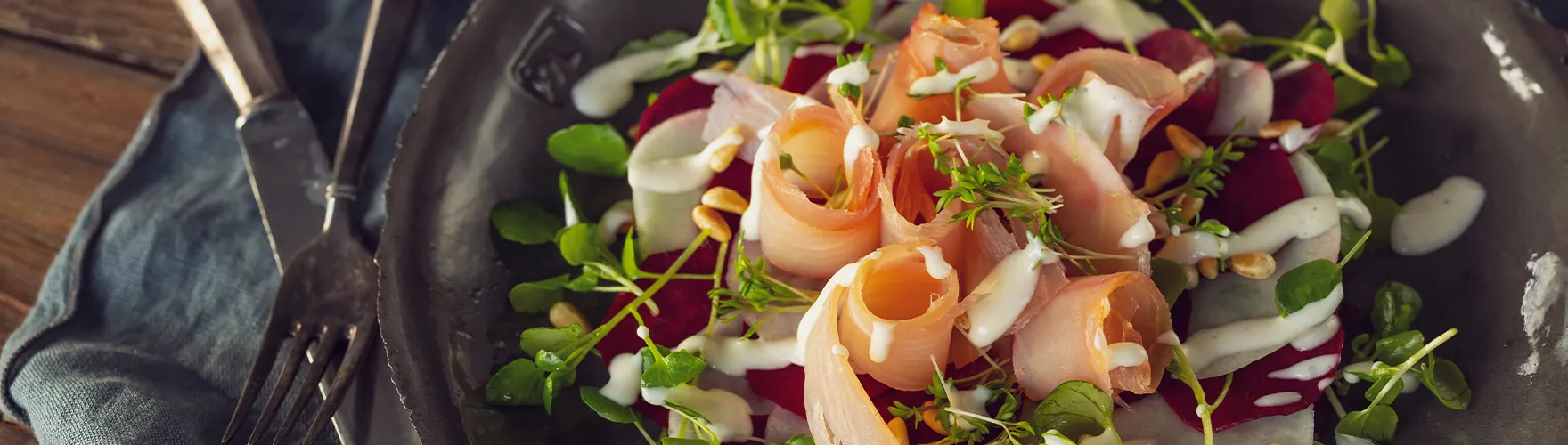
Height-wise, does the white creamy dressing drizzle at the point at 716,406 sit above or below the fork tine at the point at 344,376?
above

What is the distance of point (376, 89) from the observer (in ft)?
5.86

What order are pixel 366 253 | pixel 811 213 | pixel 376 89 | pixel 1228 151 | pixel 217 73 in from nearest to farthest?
pixel 811 213, pixel 1228 151, pixel 366 253, pixel 376 89, pixel 217 73

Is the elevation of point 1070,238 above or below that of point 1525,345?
above

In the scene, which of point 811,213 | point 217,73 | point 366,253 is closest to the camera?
point 811,213

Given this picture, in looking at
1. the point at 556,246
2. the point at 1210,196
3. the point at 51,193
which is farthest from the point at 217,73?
the point at 1210,196

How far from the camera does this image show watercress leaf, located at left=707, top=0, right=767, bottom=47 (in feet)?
5.10

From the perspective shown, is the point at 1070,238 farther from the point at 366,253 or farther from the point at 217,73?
the point at 217,73

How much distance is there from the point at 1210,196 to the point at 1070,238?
0.83ft

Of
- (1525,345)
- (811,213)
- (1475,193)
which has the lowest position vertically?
(1525,345)

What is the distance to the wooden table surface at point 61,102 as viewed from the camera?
1823 millimetres

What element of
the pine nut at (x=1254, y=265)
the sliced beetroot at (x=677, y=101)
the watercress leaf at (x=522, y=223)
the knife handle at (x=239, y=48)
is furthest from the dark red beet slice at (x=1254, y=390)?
the knife handle at (x=239, y=48)

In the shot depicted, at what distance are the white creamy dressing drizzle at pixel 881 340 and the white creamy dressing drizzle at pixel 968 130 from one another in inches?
10.2

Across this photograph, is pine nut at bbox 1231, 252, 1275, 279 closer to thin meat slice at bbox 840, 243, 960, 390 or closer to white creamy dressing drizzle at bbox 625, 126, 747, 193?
thin meat slice at bbox 840, 243, 960, 390

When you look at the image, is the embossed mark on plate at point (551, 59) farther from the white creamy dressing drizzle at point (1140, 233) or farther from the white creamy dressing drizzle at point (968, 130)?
the white creamy dressing drizzle at point (1140, 233)
